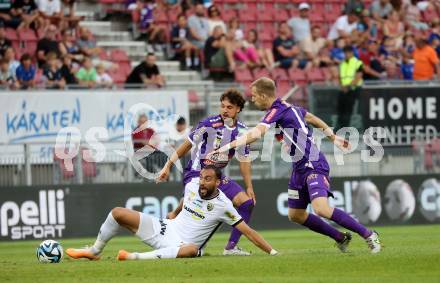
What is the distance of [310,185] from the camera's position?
13.7 meters

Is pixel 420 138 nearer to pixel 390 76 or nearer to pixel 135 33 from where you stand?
pixel 390 76

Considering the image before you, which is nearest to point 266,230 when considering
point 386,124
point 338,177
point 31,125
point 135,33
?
point 338,177

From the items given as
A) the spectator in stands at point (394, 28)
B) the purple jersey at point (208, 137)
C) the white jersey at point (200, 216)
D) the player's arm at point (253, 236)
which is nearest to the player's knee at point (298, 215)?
the player's arm at point (253, 236)

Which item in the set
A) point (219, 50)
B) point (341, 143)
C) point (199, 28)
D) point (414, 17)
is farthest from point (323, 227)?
point (414, 17)

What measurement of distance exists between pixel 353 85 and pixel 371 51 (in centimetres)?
330

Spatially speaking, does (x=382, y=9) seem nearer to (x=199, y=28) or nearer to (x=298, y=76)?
(x=298, y=76)

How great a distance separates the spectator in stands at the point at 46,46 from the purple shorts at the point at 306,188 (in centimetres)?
1140

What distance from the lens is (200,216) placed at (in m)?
13.5

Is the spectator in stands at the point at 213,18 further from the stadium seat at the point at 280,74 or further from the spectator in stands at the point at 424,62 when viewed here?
the spectator in stands at the point at 424,62

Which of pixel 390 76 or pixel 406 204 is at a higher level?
pixel 390 76

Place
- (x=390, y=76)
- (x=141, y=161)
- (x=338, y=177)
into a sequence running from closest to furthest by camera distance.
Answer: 1. (x=141, y=161)
2. (x=338, y=177)
3. (x=390, y=76)

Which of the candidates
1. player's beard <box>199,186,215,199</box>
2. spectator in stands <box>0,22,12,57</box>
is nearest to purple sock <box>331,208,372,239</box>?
player's beard <box>199,186,215,199</box>

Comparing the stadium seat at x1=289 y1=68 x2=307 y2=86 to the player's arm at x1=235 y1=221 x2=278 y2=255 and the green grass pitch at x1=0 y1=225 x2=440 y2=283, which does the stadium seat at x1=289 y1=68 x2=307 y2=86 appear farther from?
the player's arm at x1=235 y1=221 x2=278 y2=255

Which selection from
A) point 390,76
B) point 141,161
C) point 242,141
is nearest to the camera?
point 242,141
